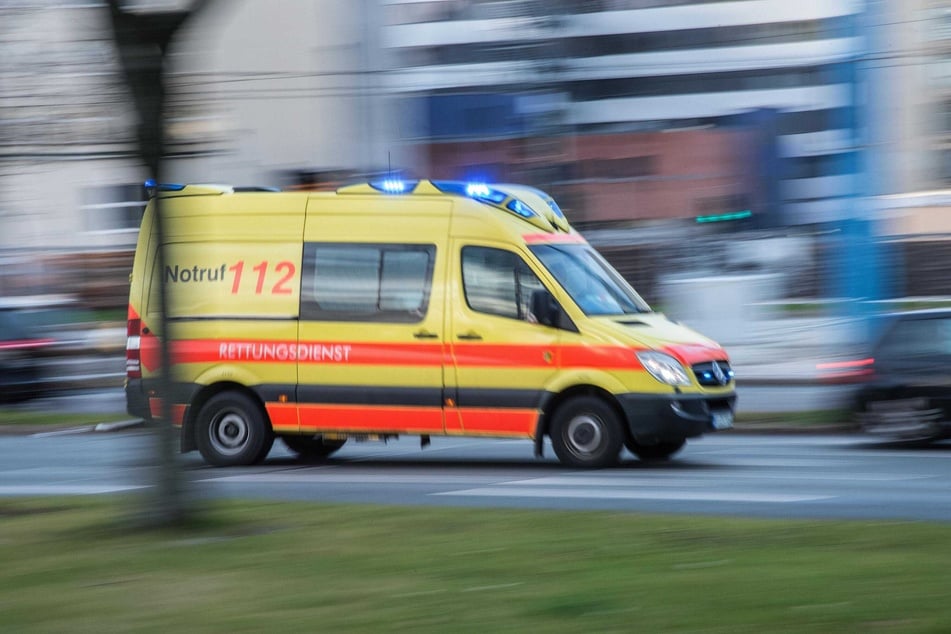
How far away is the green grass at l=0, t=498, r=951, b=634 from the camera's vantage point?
5805 mm

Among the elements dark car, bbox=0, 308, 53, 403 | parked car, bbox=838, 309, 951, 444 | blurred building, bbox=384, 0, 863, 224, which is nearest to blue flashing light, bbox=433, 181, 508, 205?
parked car, bbox=838, 309, 951, 444

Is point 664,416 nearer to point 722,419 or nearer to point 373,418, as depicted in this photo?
point 722,419

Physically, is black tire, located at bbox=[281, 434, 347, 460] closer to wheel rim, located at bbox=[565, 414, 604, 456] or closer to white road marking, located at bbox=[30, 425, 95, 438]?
wheel rim, located at bbox=[565, 414, 604, 456]

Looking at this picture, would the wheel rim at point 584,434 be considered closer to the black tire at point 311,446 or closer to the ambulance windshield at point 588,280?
the ambulance windshield at point 588,280

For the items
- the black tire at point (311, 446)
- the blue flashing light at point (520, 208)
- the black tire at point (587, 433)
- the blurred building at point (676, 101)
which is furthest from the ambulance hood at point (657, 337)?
Answer: the blurred building at point (676, 101)

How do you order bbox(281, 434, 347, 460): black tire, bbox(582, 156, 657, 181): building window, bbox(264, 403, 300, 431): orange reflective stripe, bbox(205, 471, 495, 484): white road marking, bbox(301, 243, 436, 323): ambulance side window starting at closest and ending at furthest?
1. bbox(205, 471, 495, 484): white road marking
2. bbox(301, 243, 436, 323): ambulance side window
3. bbox(264, 403, 300, 431): orange reflective stripe
4. bbox(281, 434, 347, 460): black tire
5. bbox(582, 156, 657, 181): building window

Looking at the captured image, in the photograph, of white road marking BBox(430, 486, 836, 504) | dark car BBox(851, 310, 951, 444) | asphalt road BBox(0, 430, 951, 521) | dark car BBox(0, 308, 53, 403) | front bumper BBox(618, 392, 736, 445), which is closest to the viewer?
asphalt road BBox(0, 430, 951, 521)

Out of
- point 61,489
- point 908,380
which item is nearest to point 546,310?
point 908,380

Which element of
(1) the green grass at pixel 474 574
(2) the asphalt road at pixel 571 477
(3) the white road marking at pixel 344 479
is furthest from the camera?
(3) the white road marking at pixel 344 479

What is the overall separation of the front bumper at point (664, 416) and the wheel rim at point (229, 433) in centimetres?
341

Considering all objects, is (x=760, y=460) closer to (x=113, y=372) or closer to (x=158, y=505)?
(x=158, y=505)

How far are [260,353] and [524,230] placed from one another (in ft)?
8.36

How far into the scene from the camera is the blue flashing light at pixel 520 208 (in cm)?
1320

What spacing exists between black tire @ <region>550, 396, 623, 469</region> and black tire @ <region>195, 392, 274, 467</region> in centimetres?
266
